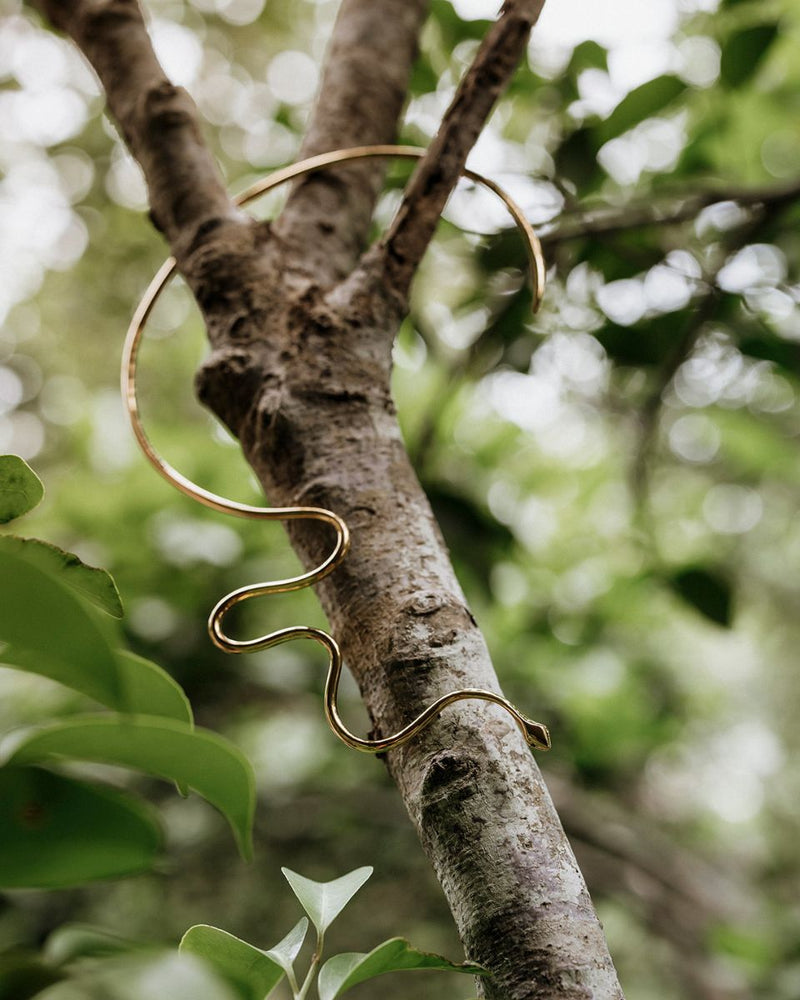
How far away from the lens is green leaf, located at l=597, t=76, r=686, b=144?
603mm

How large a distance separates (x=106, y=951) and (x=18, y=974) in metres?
0.03

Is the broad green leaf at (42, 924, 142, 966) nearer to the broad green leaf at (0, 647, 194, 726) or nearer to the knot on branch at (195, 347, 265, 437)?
the broad green leaf at (0, 647, 194, 726)

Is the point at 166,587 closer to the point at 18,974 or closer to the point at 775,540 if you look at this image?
the point at 18,974

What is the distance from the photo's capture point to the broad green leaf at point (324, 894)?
0.25 meters

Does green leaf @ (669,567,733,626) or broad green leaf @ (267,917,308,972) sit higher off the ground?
broad green leaf @ (267,917,308,972)

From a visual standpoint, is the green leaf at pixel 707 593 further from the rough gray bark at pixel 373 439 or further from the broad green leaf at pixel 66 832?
the broad green leaf at pixel 66 832

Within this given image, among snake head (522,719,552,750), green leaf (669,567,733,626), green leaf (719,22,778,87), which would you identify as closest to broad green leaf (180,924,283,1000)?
snake head (522,719,552,750)

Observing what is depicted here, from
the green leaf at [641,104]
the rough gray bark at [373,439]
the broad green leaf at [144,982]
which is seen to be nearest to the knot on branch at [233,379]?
the rough gray bark at [373,439]

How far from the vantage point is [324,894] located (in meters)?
0.27

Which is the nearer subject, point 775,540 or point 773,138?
point 773,138

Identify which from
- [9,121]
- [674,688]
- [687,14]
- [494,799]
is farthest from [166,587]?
[9,121]

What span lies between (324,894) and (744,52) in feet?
2.17

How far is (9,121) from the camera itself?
1490mm

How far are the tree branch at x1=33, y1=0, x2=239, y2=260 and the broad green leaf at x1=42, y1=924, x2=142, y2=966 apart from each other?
0.30 metres
